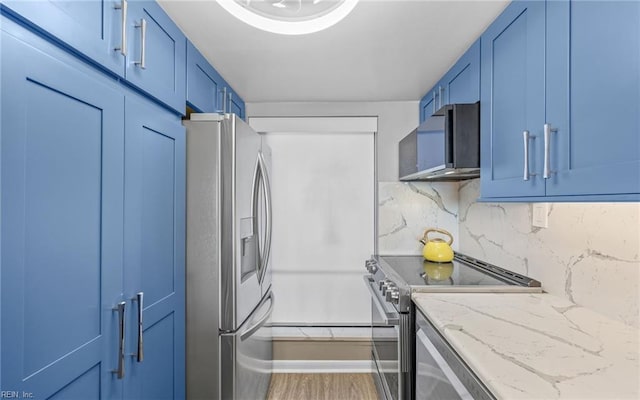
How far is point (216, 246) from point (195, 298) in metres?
0.27

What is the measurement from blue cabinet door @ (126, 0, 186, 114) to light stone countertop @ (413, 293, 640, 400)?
4.52 ft

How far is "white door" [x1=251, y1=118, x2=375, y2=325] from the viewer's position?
3033 mm

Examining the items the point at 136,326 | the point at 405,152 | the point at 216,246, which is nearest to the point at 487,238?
the point at 405,152

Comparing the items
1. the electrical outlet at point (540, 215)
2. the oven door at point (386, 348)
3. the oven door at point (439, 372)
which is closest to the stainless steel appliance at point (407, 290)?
the oven door at point (386, 348)

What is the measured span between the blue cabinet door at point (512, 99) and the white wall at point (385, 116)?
1.18 meters

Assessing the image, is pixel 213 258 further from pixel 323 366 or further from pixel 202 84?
pixel 323 366

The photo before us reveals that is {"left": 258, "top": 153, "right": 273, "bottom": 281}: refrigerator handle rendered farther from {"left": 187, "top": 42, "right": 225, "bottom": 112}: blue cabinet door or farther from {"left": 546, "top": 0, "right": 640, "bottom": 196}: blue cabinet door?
{"left": 546, "top": 0, "right": 640, "bottom": 196}: blue cabinet door

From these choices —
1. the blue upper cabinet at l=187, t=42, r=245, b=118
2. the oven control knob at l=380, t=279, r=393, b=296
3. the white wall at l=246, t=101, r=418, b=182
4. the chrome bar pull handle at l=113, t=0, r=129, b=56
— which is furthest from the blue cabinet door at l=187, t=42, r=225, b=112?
the oven control knob at l=380, t=279, r=393, b=296

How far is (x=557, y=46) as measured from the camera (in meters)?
1.15

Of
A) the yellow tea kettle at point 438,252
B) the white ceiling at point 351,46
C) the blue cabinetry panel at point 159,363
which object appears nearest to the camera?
the blue cabinetry panel at point 159,363

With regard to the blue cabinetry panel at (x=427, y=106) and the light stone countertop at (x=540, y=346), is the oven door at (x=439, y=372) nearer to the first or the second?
the light stone countertop at (x=540, y=346)

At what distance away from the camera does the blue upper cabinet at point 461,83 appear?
179 cm

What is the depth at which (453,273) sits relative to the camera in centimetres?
204

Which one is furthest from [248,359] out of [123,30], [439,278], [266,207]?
[123,30]
